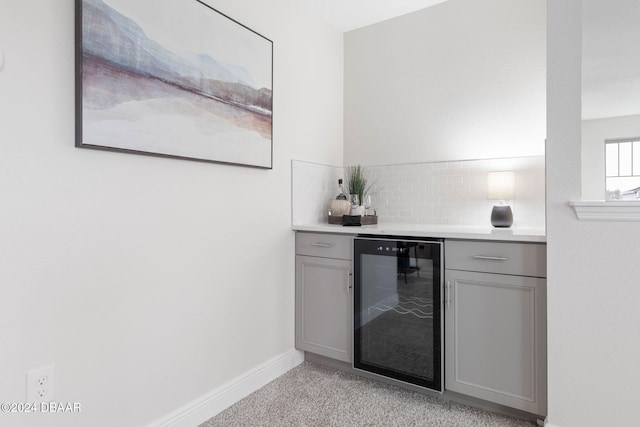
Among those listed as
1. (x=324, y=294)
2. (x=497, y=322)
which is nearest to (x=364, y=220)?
(x=324, y=294)

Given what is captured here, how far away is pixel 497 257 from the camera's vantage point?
6.19 ft

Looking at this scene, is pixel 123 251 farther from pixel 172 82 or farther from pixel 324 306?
pixel 324 306

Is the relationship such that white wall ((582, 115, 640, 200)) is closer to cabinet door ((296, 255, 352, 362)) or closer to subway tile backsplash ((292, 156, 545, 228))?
subway tile backsplash ((292, 156, 545, 228))

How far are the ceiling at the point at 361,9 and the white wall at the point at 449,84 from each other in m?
0.06

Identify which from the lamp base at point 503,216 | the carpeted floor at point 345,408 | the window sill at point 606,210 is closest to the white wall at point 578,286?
the window sill at point 606,210

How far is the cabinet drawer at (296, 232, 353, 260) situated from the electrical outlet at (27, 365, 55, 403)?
149 cm

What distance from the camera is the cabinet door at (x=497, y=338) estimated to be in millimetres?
1807

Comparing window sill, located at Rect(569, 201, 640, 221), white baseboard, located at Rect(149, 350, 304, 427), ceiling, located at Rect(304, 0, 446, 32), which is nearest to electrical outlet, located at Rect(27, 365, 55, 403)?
white baseboard, located at Rect(149, 350, 304, 427)

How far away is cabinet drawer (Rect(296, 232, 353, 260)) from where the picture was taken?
236cm

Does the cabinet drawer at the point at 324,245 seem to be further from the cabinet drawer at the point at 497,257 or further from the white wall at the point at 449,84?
the white wall at the point at 449,84

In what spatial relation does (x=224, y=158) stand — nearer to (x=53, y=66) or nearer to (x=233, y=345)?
(x=53, y=66)

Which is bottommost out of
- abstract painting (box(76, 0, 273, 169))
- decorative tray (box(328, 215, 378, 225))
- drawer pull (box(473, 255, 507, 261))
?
drawer pull (box(473, 255, 507, 261))

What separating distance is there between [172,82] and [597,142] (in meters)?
1.95

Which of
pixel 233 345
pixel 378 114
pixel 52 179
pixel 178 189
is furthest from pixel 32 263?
pixel 378 114
